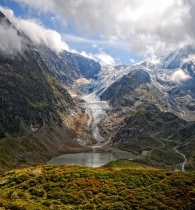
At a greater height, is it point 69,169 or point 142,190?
point 69,169

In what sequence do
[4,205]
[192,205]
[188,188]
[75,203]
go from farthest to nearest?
[188,188] < [192,205] < [75,203] < [4,205]

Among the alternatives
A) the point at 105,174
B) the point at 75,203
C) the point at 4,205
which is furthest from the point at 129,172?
the point at 4,205

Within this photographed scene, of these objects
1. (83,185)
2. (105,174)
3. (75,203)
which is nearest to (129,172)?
(105,174)

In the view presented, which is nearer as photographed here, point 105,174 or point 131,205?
point 131,205

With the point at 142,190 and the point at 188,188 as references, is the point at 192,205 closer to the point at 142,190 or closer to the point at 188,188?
the point at 188,188

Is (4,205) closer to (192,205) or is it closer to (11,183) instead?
(11,183)

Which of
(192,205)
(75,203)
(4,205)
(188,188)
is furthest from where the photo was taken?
(188,188)
